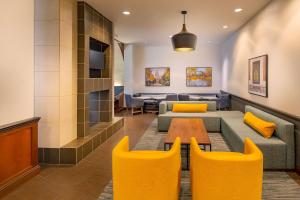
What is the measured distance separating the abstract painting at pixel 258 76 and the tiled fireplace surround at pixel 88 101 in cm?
348

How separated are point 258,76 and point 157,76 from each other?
6.09 metres

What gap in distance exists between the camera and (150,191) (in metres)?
2.18

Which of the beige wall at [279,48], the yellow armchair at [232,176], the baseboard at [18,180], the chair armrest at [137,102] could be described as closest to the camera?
the yellow armchair at [232,176]

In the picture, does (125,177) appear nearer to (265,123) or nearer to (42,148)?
(42,148)

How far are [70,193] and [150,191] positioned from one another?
1.34m

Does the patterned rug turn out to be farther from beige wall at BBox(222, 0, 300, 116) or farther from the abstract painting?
the abstract painting

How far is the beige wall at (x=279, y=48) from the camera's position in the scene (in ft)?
12.4

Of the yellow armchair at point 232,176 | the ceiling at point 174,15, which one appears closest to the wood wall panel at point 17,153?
the yellow armchair at point 232,176

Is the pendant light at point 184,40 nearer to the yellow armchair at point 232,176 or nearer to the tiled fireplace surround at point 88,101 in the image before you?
the tiled fireplace surround at point 88,101

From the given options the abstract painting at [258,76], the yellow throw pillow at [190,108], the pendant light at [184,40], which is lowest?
the yellow throw pillow at [190,108]

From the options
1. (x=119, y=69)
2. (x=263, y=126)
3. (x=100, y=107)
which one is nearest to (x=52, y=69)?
(x=100, y=107)

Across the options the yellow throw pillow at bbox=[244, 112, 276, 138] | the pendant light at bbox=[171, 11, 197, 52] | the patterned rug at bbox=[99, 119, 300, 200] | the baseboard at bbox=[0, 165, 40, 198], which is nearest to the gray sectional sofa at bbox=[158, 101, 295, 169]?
the yellow throw pillow at bbox=[244, 112, 276, 138]

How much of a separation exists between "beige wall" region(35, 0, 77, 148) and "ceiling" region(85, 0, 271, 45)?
3.19 feet

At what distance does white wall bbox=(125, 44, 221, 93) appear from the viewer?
10.9 metres
